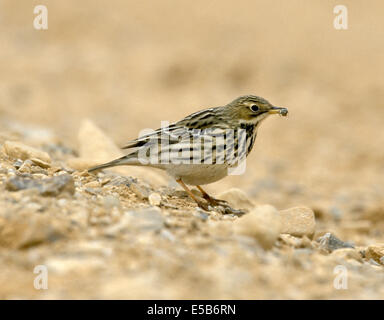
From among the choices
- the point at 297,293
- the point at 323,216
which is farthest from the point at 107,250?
the point at 323,216

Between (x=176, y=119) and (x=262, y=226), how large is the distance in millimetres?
10961

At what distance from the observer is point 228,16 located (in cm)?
2339

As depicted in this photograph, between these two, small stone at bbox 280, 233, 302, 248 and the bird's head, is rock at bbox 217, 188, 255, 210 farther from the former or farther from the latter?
small stone at bbox 280, 233, 302, 248

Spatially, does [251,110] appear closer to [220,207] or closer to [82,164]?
[220,207]

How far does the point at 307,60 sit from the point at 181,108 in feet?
15.6

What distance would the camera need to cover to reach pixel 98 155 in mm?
9445

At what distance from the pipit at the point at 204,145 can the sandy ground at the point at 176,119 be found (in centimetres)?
35

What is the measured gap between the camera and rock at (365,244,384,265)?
22.9ft

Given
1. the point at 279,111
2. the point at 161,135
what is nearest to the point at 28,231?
the point at 161,135

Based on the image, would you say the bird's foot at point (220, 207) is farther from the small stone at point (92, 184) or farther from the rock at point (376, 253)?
the rock at point (376, 253)

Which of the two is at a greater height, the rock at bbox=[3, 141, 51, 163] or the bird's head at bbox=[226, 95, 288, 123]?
the bird's head at bbox=[226, 95, 288, 123]

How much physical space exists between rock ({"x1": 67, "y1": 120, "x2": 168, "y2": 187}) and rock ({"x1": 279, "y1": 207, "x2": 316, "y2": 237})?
7.81 ft

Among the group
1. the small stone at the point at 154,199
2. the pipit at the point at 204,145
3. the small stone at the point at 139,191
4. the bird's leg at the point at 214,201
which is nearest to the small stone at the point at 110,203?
the small stone at the point at 154,199

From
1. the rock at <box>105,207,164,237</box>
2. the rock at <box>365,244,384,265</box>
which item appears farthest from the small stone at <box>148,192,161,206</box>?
the rock at <box>365,244,384,265</box>
